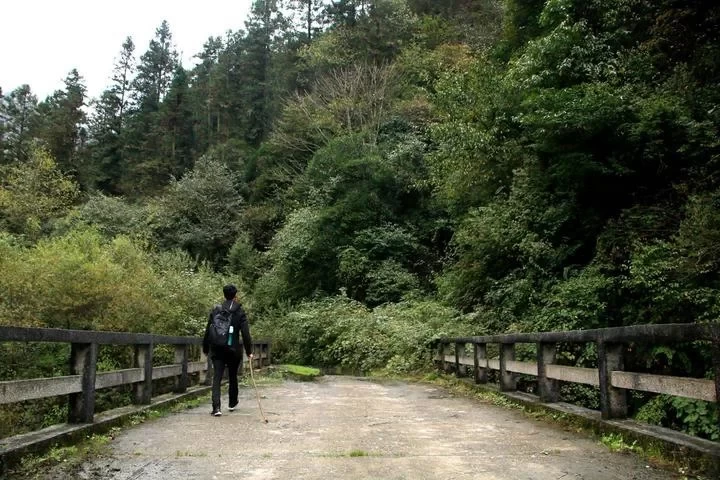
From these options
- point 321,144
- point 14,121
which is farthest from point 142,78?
point 321,144

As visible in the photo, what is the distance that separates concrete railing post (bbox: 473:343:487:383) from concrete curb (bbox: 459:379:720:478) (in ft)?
13.1

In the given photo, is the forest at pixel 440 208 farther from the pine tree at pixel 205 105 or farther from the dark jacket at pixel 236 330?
the pine tree at pixel 205 105

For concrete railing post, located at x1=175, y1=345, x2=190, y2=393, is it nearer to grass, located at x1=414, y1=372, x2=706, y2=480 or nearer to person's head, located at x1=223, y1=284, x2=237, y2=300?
person's head, located at x1=223, y1=284, x2=237, y2=300

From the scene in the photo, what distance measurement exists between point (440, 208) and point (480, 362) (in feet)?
55.4

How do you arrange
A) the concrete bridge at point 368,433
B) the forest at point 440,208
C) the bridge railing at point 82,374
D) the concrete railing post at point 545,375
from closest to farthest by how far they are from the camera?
the concrete bridge at point 368,433 < the bridge railing at point 82,374 < the concrete railing post at point 545,375 < the forest at point 440,208

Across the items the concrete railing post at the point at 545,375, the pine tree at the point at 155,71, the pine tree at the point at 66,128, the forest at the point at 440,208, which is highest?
the pine tree at the point at 155,71

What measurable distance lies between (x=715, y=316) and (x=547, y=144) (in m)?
6.07

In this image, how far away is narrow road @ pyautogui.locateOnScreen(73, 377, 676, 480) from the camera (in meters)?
4.15

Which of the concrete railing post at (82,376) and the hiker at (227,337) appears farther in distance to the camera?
the hiker at (227,337)

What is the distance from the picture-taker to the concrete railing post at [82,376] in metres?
5.64

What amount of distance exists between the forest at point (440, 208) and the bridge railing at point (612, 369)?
4.43 ft

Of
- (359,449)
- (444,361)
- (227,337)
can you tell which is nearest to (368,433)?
(359,449)

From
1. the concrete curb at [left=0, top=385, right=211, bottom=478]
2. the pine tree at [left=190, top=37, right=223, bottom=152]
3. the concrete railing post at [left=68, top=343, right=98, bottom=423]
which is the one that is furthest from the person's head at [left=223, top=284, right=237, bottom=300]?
the pine tree at [left=190, top=37, right=223, bottom=152]

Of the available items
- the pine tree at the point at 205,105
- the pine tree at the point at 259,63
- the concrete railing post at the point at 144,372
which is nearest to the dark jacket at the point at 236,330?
the concrete railing post at the point at 144,372
